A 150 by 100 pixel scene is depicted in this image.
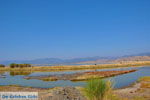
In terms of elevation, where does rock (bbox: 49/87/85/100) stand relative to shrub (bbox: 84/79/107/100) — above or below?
below

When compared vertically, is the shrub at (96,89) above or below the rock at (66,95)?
above

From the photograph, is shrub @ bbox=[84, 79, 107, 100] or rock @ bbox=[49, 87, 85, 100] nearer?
shrub @ bbox=[84, 79, 107, 100]

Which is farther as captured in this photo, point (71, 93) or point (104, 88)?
point (71, 93)

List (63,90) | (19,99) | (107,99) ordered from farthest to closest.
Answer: (63,90) → (107,99) → (19,99)

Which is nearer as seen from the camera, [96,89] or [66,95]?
[96,89]

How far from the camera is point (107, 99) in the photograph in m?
11.2

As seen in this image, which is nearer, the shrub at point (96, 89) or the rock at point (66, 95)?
the shrub at point (96, 89)

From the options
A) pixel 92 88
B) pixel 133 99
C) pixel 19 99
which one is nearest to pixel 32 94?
pixel 19 99

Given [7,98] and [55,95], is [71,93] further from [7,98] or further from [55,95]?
[7,98]

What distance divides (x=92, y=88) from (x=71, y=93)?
3828 mm

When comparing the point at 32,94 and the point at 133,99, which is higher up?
the point at 32,94

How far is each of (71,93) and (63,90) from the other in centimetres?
56

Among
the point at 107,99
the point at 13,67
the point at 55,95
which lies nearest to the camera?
the point at 107,99

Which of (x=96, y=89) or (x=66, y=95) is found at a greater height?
(x=96, y=89)
